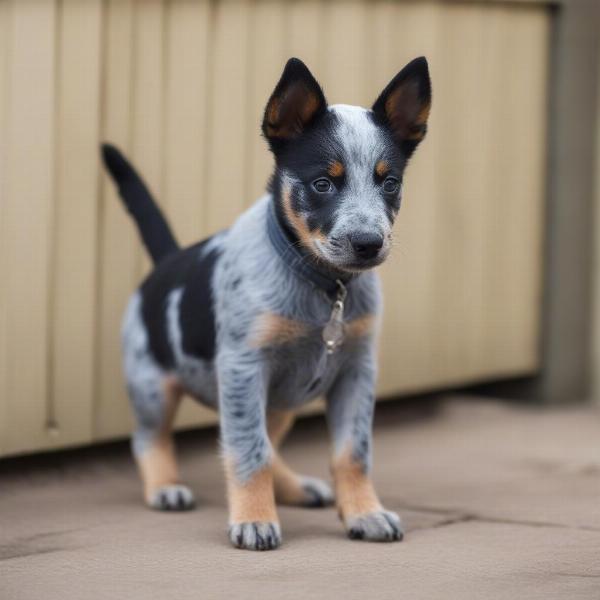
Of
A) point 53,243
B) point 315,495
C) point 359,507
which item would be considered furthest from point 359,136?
point 53,243

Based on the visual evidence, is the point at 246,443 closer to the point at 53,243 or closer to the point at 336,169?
the point at 336,169

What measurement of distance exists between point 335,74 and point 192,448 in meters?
1.62

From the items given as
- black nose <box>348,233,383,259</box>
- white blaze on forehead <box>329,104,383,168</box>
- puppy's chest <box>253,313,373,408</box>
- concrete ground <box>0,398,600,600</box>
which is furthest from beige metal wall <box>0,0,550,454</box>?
black nose <box>348,233,383,259</box>

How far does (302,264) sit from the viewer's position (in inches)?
153

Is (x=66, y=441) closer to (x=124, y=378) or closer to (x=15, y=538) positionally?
(x=124, y=378)

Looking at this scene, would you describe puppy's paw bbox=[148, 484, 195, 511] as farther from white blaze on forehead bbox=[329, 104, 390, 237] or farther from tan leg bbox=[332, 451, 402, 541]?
white blaze on forehead bbox=[329, 104, 390, 237]

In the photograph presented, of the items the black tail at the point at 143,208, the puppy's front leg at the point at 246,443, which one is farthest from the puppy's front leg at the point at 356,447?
the black tail at the point at 143,208

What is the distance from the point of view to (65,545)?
12.4ft

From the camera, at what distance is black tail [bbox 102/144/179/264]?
184 inches

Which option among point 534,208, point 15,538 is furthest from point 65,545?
point 534,208

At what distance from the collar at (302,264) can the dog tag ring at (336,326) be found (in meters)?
0.02

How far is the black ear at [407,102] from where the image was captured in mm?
3809

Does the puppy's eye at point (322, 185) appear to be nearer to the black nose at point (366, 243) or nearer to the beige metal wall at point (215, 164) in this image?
the black nose at point (366, 243)

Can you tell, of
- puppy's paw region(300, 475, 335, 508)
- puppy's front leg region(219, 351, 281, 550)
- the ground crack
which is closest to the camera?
puppy's front leg region(219, 351, 281, 550)
